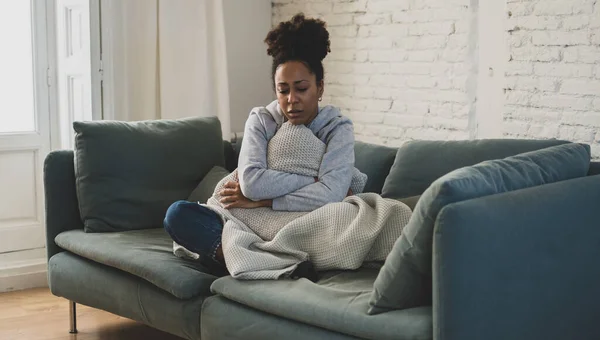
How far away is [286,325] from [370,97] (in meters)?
2.20

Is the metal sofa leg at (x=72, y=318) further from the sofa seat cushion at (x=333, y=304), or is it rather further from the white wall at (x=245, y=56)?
the white wall at (x=245, y=56)

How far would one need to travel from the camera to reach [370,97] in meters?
4.58

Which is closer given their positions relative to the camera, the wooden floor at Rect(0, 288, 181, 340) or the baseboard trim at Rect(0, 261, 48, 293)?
the wooden floor at Rect(0, 288, 181, 340)

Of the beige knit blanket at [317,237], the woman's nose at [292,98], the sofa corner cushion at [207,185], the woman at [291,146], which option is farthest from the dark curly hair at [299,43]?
the sofa corner cushion at [207,185]

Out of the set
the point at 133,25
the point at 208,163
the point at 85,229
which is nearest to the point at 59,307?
the point at 85,229

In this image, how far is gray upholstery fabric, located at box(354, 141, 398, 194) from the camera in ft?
11.1

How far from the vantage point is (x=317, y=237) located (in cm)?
290

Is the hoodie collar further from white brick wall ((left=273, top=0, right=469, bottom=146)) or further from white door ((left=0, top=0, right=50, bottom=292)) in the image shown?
white door ((left=0, top=0, right=50, bottom=292))

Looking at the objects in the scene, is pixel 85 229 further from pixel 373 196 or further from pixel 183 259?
pixel 373 196

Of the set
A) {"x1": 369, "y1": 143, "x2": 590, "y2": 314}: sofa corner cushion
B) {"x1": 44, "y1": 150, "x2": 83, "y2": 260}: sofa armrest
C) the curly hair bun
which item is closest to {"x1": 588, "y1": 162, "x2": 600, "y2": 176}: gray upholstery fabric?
{"x1": 369, "y1": 143, "x2": 590, "y2": 314}: sofa corner cushion

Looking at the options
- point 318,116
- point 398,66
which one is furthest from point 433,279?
point 398,66

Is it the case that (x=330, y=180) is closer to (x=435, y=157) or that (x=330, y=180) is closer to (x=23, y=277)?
(x=435, y=157)

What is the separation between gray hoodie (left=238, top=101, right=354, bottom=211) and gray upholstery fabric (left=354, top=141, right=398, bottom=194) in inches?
9.9

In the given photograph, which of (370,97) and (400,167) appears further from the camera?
(370,97)
